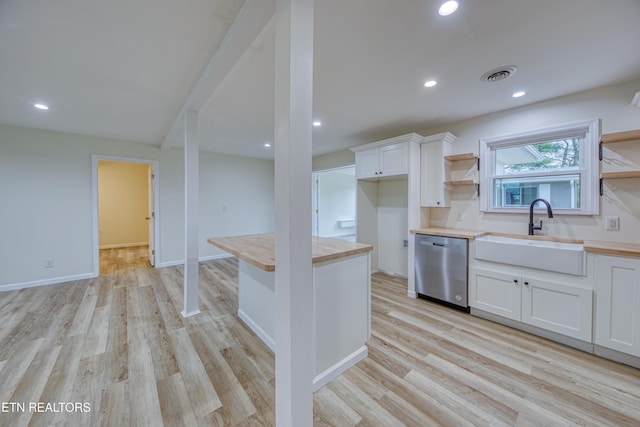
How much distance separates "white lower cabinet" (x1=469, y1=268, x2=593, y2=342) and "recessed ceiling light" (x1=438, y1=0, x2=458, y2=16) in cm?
232

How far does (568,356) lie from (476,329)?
0.63 metres

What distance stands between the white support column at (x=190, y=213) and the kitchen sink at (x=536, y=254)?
313 cm

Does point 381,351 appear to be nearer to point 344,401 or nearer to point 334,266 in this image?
point 344,401

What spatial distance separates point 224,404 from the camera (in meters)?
1.47

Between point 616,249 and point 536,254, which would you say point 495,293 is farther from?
point 616,249

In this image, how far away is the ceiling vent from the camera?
1915 mm

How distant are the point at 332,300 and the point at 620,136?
114 inches

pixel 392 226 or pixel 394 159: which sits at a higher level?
pixel 394 159

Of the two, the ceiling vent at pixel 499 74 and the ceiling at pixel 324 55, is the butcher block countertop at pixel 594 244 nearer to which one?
the ceiling at pixel 324 55

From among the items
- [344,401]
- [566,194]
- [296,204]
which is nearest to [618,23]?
[566,194]

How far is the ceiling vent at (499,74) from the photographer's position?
6.28 ft

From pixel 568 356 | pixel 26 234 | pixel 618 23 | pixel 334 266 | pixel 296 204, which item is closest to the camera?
pixel 296 204

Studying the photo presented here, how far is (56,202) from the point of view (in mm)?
3658

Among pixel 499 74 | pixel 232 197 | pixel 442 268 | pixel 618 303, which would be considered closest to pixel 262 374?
pixel 442 268
